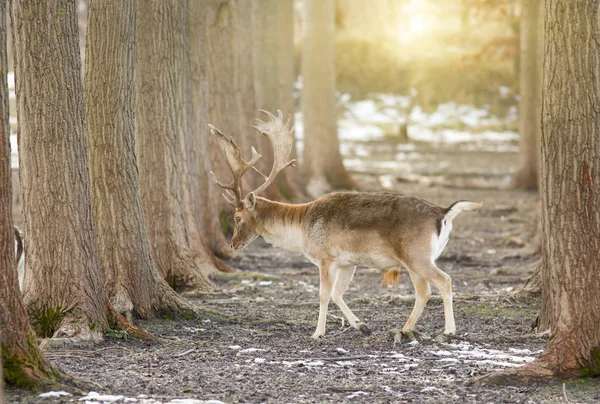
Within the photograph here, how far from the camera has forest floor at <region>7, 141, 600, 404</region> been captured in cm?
700

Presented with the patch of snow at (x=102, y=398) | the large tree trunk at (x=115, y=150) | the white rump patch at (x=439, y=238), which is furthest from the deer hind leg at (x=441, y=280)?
the patch of snow at (x=102, y=398)

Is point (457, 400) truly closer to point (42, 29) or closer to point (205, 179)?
point (42, 29)

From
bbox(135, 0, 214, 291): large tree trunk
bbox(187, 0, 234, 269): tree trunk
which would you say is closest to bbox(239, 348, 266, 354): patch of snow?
bbox(135, 0, 214, 291): large tree trunk

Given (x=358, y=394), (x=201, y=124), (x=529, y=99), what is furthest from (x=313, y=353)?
(x=529, y=99)

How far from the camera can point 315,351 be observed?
8688mm

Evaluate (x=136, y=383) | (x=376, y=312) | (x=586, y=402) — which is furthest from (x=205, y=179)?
(x=586, y=402)

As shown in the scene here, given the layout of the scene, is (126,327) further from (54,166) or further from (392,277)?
(392,277)

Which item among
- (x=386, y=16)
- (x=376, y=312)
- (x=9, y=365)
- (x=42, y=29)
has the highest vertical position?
(x=386, y=16)

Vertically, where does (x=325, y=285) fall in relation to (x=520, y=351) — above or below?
above

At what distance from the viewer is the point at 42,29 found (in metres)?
8.20

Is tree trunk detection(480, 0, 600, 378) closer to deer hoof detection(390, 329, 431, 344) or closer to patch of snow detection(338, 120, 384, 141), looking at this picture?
deer hoof detection(390, 329, 431, 344)

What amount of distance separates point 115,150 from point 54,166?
1.28 meters

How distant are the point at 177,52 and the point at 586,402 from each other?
767cm

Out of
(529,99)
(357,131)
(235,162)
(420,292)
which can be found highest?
(529,99)
